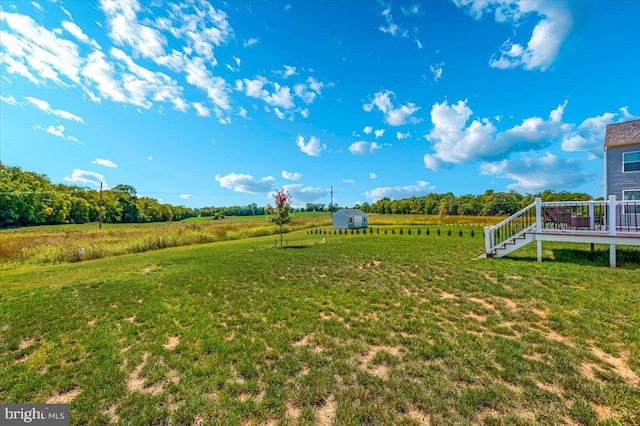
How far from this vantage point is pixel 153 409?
2867 millimetres

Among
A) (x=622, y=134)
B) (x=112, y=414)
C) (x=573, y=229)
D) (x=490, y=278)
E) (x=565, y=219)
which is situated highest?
(x=622, y=134)

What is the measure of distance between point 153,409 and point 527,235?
11901mm

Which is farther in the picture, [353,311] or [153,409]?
[353,311]

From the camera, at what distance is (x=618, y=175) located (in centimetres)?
1269

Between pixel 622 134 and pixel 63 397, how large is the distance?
21567 mm

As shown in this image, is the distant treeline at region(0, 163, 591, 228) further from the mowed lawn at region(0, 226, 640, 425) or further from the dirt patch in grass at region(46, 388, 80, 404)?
the dirt patch in grass at region(46, 388, 80, 404)

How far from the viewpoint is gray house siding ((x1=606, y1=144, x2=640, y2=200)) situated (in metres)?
12.3

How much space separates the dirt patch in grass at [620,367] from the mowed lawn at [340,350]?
0.8 inches

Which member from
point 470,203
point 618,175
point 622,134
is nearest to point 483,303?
point 618,175

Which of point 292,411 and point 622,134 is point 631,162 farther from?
point 292,411

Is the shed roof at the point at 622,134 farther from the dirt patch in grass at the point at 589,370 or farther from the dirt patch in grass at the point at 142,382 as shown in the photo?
the dirt patch in grass at the point at 142,382

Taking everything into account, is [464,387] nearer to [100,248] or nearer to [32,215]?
[100,248]

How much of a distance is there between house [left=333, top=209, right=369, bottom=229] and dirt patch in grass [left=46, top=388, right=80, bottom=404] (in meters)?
35.2

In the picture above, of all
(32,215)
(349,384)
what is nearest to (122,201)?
(32,215)
